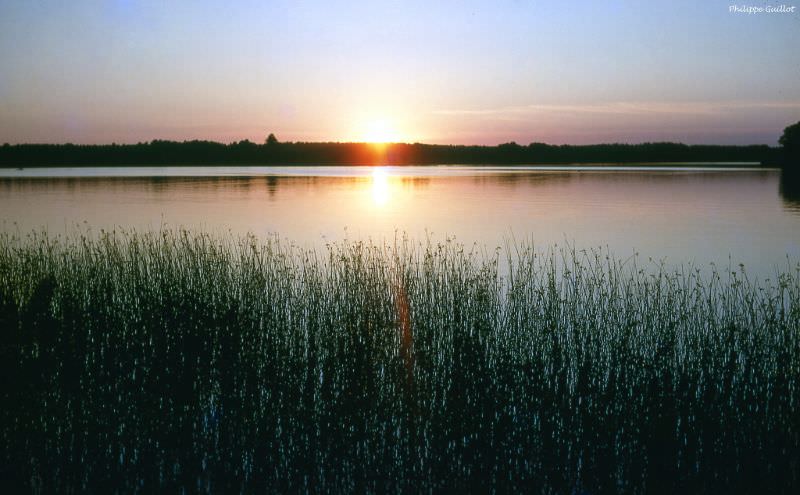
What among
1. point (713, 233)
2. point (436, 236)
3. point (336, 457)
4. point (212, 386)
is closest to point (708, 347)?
point (336, 457)

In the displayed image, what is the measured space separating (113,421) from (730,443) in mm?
5274

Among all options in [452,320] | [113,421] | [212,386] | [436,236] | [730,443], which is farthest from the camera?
[436,236]

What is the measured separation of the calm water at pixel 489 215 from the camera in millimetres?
21016

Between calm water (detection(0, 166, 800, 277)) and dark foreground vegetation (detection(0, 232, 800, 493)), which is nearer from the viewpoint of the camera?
dark foreground vegetation (detection(0, 232, 800, 493))

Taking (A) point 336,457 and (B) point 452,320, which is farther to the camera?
(B) point 452,320

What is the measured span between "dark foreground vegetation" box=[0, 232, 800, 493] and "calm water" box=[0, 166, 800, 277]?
247 inches

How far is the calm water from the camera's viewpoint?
827 inches

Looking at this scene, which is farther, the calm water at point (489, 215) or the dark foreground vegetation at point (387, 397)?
the calm water at point (489, 215)

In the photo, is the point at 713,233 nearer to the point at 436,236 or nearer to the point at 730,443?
the point at 436,236

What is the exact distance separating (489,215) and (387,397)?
24347 mm

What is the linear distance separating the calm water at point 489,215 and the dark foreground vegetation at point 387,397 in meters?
6.28

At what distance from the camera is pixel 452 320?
6.98 meters

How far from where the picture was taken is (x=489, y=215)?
98.3ft

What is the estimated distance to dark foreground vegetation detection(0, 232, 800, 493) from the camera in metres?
5.50
